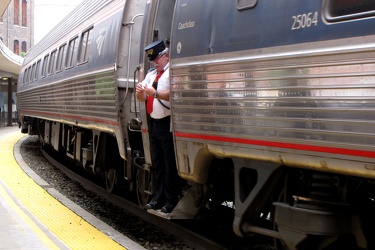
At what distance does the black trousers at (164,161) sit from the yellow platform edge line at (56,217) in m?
0.73

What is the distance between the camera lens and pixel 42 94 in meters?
13.2

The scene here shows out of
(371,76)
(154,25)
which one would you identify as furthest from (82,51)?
(371,76)

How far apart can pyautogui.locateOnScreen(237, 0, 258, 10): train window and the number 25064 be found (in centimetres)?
47

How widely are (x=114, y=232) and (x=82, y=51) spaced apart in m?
3.93

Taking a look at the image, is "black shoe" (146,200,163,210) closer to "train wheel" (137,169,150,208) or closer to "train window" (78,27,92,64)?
"train wheel" (137,169,150,208)

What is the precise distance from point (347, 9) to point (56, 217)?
4.73 meters

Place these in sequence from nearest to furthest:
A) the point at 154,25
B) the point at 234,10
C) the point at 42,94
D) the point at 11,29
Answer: the point at 234,10 → the point at 154,25 → the point at 42,94 → the point at 11,29

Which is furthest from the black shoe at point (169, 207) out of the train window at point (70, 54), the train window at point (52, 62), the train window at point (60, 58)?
the train window at point (52, 62)

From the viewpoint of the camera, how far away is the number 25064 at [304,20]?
3.08 metres

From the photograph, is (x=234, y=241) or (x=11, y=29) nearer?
(x=234, y=241)

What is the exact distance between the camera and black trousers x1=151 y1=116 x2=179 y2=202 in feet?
17.3

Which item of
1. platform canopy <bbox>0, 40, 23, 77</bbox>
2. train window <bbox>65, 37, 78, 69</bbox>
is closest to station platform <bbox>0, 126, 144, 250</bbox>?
train window <bbox>65, 37, 78, 69</bbox>

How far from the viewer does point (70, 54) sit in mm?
9766

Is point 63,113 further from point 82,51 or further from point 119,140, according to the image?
point 119,140
